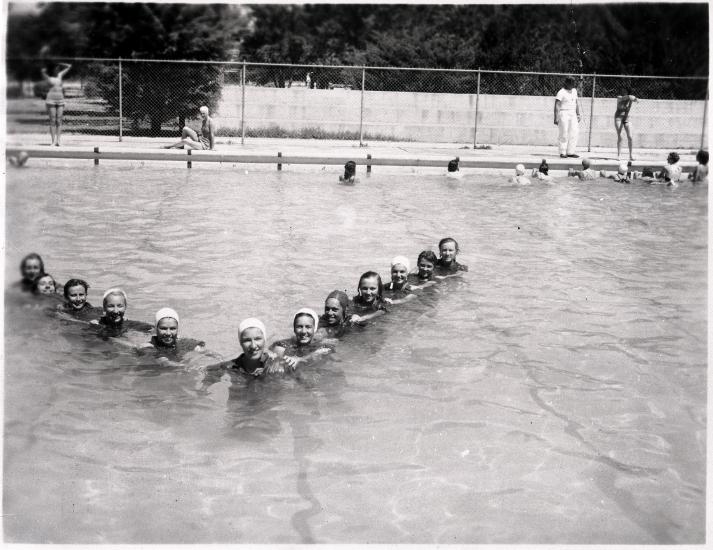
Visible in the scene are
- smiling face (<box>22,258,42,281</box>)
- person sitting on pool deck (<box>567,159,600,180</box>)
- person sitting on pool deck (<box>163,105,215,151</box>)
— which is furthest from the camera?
person sitting on pool deck (<box>163,105,215,151</box>)

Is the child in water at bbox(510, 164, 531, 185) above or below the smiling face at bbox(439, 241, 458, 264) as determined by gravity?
above

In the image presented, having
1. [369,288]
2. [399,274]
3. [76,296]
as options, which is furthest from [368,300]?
[76,296]

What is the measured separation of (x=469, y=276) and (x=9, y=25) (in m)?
6.60

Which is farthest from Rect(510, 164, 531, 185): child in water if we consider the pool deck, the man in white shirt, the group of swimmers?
the group of swimmers

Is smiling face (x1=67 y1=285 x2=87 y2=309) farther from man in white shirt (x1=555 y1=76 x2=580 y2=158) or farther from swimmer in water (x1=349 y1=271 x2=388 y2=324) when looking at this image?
man in white shirt (x1=555 y1=76 x2=580 y2=158)

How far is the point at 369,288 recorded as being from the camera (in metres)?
8.20

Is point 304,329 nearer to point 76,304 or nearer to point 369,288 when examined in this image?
point 369,288

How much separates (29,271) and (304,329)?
3.12 metres

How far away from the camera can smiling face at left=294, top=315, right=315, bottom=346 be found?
6984mm

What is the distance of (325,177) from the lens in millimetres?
18141

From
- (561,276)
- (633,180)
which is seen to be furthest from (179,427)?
(633,180)

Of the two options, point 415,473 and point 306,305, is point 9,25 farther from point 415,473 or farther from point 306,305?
point 306,305

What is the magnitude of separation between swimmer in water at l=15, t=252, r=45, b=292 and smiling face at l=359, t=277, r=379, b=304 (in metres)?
3.16

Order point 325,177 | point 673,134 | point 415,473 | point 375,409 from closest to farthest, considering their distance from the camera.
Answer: point 415,473, point 375,409, point 325,177, point 673,134
